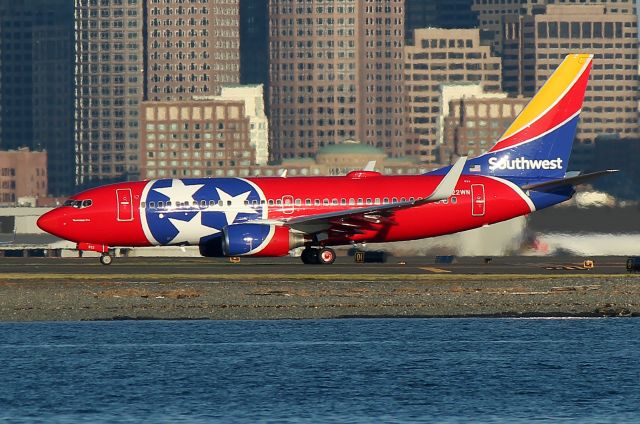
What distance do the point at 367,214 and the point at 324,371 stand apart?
30.7 metres

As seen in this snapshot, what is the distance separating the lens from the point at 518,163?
81.6 m

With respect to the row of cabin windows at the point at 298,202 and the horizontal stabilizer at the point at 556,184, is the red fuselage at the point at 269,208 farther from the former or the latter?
the horizontal stabilizer at the point at 556,184

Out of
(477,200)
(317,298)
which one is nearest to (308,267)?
(477,200)

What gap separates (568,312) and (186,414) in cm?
2156

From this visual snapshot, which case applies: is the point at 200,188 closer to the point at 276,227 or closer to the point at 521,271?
the point at 276,227

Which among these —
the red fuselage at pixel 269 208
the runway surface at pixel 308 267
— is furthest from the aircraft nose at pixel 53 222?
the runway surface at pixel 308 267

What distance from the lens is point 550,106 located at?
82438mm

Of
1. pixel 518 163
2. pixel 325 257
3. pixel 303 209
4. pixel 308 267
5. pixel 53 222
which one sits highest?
pixel 518 163

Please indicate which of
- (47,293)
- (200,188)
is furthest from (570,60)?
(47,293)

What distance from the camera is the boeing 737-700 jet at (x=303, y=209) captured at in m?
76.8

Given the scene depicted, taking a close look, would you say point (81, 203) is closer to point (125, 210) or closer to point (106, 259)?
point (125, 210)

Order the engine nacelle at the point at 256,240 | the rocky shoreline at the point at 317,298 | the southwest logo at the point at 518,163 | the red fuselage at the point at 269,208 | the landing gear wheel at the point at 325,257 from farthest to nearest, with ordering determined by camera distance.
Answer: the southwest logo at the point at 518,163 → the landing gear wheel at the point at 325,257 → the red fuselage at the point at 269,208 → the engine nacelle at the point at 256,240 → the rocky shoreline at the point at 317,298

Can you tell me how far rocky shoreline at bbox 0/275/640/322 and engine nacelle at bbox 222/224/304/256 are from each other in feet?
24.1

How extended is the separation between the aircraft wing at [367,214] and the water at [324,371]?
18746 mm
